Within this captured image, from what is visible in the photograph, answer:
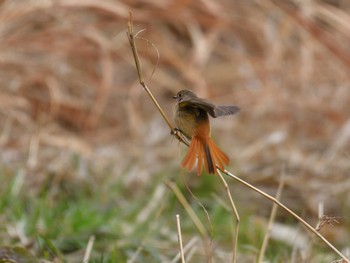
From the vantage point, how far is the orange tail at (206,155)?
183cm

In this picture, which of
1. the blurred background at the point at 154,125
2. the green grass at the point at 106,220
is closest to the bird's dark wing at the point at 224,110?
the green grass at the point at 106,220

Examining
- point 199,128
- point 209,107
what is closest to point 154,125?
point 199,128

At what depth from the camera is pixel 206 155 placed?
187 centimetres

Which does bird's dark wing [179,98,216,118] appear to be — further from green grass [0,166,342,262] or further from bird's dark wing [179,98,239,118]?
green grass [0,166,342,262]

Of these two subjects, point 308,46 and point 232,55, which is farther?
point 232,55

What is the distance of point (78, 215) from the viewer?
3074 millimetres

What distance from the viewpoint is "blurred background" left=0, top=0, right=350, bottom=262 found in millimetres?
3303

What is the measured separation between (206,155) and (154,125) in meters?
3.62

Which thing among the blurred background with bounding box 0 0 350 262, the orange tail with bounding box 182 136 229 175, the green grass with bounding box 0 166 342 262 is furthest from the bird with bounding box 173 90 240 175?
the blurred background with bounding box 0 0 350 262

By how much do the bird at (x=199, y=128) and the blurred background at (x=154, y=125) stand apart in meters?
0.87

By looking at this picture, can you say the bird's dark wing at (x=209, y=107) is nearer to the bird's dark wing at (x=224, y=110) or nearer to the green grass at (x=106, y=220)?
the bird's dark wing at (x=224, y=110)

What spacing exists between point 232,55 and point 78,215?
296 centimetres

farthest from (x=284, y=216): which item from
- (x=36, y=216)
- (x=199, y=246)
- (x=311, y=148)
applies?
(x=36, y=216)

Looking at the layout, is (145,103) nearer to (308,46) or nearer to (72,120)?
(72,120)
